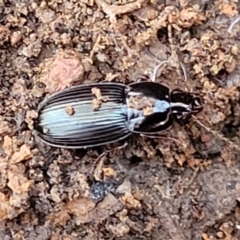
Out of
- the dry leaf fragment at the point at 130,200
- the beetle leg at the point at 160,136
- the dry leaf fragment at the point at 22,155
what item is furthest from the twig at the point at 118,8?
the dry leaf fragment at the point at 130,200

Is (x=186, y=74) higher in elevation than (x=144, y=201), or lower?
higher

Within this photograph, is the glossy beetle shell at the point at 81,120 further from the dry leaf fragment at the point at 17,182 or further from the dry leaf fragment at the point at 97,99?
the dry leaf fragment at the point at 17,182

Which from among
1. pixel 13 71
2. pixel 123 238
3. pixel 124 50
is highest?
pixel 124 50

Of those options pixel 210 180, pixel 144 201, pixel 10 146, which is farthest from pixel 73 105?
pixel 210 180

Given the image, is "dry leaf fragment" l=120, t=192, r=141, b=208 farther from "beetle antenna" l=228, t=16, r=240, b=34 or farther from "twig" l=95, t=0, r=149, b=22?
"beetle antenna" l=228, t=16, r=240, b=34

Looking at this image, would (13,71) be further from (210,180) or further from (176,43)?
(210,180)

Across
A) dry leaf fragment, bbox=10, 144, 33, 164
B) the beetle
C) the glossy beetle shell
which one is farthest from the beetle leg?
dry leaf fragment, bbox=10, 144, 33, 164

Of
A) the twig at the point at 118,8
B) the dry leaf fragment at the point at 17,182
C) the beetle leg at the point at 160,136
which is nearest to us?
the dry leaf fragment at the point at 17,182
